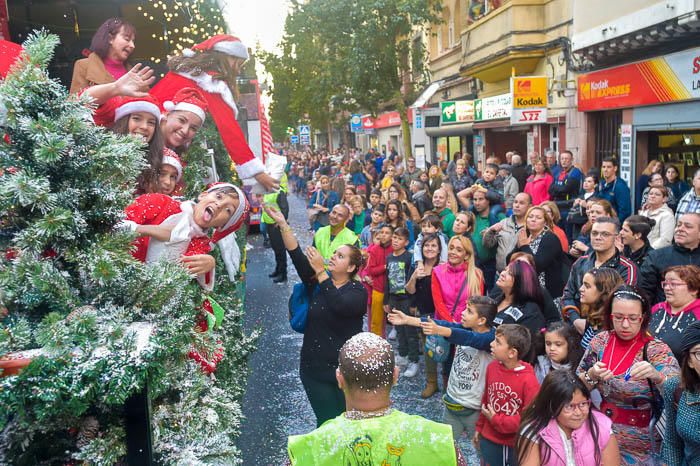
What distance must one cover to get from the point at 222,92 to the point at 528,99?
1264cm

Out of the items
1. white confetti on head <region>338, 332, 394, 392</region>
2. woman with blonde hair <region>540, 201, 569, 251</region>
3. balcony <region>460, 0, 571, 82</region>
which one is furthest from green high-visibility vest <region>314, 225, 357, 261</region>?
balcony <region>460, 0, 571, 82</region>

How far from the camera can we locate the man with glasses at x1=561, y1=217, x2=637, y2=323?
5367 mm

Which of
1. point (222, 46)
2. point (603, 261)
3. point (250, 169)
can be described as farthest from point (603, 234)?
point (222, 46)

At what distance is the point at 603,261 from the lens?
551 cm

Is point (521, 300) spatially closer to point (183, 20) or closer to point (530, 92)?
point (183, 20)

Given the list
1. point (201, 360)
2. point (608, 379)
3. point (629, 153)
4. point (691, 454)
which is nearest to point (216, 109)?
point (201, 360)

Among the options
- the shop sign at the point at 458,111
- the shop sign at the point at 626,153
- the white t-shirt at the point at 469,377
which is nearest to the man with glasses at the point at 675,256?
the white t-shirt at the point at 469,377

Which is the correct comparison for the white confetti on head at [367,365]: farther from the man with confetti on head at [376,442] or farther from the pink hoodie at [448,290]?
the pink hoodie at [448,290]

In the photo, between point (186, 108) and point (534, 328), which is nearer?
point (186, 108)

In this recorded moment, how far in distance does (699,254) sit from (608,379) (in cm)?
222

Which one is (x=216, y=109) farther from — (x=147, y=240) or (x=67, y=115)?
(x=67, y=115)

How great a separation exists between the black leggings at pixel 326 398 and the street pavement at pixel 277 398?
2.06ft

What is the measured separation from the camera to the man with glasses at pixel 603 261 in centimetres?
537

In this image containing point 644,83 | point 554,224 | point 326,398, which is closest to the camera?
point 326,398
